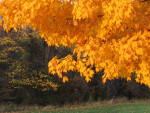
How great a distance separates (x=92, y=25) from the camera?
161 inches

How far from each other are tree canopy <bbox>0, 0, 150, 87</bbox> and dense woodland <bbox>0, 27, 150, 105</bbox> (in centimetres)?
1205

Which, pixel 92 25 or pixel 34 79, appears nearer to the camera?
pixel 92 25

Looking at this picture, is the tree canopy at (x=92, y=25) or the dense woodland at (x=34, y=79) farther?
the dense woodland at (x=34, y=79)

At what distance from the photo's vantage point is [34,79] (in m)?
17.3

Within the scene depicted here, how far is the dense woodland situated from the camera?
1623cm

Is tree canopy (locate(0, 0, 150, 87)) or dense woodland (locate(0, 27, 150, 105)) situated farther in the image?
dense woodland (locate(0, 27, 150, 105))

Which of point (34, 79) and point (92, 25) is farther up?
point (92, 25)

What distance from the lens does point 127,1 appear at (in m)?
3.13

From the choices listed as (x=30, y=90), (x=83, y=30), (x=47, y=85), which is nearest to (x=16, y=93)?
(x=30, y=90)

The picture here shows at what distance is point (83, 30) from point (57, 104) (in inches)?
604

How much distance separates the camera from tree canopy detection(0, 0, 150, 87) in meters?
3.25

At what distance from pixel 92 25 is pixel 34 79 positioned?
46.1 ft

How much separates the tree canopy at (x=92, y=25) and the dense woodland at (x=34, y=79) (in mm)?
12050

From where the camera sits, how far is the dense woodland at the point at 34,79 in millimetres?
16234
